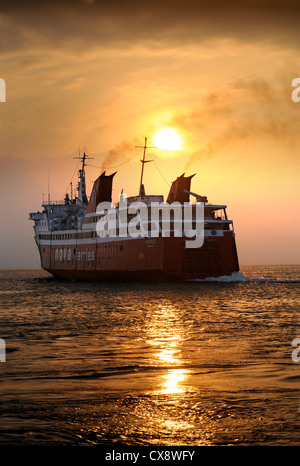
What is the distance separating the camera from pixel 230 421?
10445 millimetres

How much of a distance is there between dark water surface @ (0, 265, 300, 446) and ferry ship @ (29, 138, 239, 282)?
31986 mm

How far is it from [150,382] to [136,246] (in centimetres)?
5132

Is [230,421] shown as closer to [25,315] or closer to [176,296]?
[25,315]

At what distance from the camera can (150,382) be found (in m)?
13.8

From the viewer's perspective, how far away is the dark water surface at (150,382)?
32.5 feet

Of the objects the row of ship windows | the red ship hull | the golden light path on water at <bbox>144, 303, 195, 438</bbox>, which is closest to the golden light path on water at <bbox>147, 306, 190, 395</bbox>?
the golden light path on water at <bbox>144, 303, 195, 438</bbox>

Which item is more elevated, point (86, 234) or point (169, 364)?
point (86, 234)

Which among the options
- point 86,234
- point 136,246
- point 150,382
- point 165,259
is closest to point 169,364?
point 150,382

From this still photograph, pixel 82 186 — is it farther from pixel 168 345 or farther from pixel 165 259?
pixel 168 345

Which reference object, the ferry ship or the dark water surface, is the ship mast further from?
the dark water surface

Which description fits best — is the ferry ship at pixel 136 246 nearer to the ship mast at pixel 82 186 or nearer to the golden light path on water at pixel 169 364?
the ship mast at pixel 82 186

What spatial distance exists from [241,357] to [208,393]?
515 centimetres

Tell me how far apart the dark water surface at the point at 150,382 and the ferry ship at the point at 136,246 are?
3199 cm
